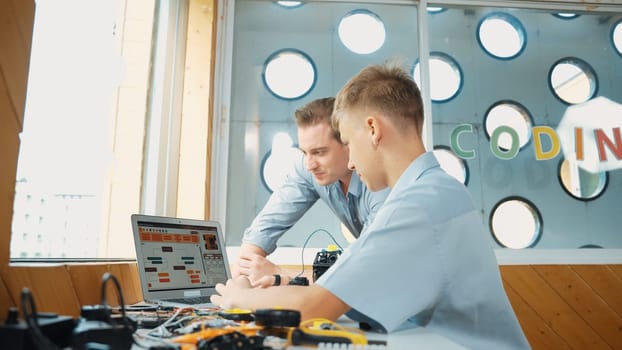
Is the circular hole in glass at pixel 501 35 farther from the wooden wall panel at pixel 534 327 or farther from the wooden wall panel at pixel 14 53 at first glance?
the wooden wall panel at pixel 14 53

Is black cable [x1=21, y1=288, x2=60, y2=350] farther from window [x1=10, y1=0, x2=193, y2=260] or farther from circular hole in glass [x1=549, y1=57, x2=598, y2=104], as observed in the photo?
circular hole in glass [x1=549, y1=57, x2=598, y2=104]

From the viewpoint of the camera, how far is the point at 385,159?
3.96 feet

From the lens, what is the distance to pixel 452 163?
282 cm

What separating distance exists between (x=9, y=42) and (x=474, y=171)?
244 centimetres

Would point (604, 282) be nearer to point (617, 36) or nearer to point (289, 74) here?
point (617, 36)

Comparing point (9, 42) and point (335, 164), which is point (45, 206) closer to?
point (9, 42)

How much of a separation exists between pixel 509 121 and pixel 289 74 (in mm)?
1317

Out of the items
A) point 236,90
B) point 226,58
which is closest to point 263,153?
point 236,90

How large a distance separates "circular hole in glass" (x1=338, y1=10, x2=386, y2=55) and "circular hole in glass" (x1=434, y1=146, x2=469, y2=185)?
2.36 ft

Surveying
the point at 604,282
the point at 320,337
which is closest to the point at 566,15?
the point at 604,282

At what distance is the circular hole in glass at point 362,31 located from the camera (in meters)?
2.94

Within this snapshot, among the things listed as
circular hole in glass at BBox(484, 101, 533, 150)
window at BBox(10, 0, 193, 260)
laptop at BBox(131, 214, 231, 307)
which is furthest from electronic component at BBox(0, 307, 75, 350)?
circular hole in glass at BBox(484, 101, 533, 150)

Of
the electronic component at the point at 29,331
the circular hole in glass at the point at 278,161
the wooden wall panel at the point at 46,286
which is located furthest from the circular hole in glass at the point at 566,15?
the electronic component at the point at 29,331

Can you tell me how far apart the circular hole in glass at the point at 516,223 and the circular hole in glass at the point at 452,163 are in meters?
0.26
